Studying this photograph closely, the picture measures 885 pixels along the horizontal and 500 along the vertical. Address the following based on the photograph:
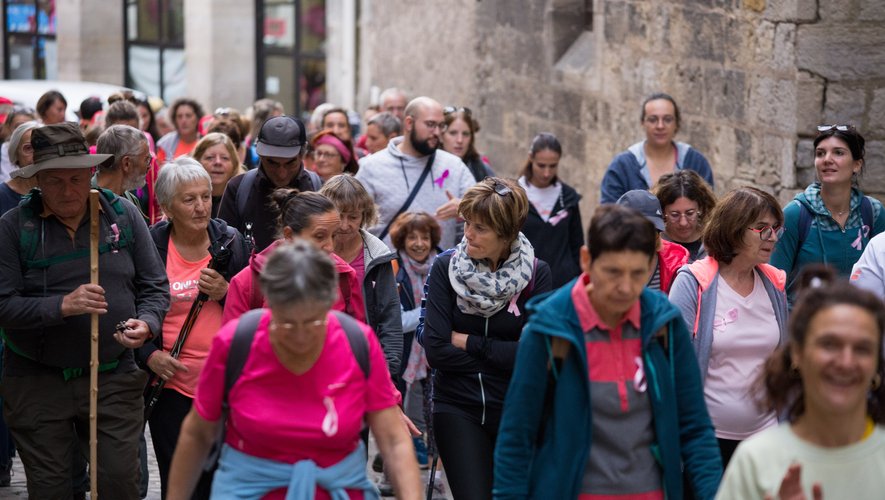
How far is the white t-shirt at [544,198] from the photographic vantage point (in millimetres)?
9477

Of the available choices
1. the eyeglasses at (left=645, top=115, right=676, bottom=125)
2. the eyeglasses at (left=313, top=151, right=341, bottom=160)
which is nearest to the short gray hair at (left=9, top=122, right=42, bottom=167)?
the eyeglasses at (left=313, top=151, right=341, bottom=160)

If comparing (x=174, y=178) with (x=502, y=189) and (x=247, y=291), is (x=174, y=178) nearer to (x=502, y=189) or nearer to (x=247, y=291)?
(x=247, y=291)

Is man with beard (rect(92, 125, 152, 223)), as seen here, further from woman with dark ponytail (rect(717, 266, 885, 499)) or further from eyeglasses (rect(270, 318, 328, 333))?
woman with dark ponytail (rect(717, 266, 885, 499))

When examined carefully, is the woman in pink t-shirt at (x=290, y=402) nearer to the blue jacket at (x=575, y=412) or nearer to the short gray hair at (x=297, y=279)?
the short gray hair at (x=297, y=279)

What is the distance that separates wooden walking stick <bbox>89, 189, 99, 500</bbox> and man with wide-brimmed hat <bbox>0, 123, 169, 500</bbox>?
0.11 ft

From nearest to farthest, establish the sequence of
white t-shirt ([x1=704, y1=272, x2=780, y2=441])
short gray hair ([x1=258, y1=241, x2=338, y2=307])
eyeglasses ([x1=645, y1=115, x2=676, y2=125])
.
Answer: short gray hair ([x1=258, y1=241, x2=338, y2=307]) → white t-shirt ([x1=704, y1=272, x2=780, y2=441]) → eyeglasses ([x1=645, y1=115, x2=676, y2=125])

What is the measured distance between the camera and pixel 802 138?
9328 mm

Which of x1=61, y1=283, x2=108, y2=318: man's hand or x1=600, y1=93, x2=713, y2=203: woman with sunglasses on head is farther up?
x1=600, y1=93, x2=713, y2=203: woman with sunglasses on head

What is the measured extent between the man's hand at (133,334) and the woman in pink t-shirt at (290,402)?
1710 mm

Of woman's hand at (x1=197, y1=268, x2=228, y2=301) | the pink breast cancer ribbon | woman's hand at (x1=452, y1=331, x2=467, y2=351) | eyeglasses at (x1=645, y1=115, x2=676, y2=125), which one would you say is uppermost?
eyeglasses at (x1=645, y1=115, x2=676, y2=125)

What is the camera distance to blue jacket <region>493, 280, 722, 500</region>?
4102 millimetres

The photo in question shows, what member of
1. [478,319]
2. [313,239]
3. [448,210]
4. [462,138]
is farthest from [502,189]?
[462,138]

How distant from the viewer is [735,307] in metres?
5.37

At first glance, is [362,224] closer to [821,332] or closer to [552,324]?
[552,324]
